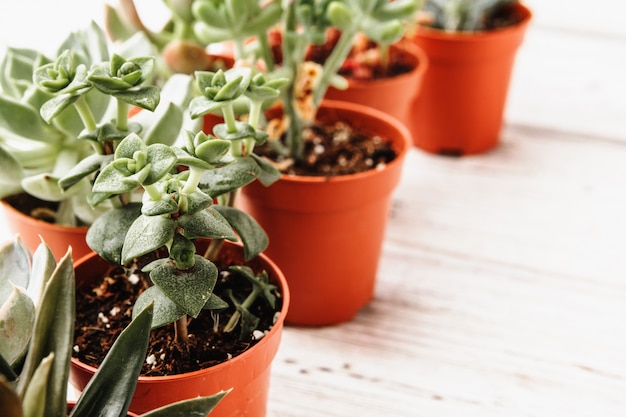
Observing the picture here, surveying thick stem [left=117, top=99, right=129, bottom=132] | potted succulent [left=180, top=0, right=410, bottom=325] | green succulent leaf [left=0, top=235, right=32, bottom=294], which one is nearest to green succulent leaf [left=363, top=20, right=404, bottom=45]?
potted succulent [left=180, top=0, right=410, bottom=325]

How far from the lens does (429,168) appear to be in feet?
4.92

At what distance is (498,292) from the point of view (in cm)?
114

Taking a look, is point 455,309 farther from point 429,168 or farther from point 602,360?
point 429,168

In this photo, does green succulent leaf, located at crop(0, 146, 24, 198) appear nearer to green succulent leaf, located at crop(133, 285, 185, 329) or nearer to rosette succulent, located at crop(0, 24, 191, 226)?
rosette succulent, located at crop(0, 24, 191, 226)

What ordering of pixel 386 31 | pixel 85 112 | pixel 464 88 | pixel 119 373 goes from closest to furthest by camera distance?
1. pixel 119 373
2. pixel 85 112
3. pixel 386 31
4. pixel 464 88

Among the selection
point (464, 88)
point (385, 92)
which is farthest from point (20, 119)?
point (464, 88)

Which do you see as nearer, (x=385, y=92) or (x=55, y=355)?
(x=55, y=355)

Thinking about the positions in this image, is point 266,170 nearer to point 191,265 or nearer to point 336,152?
point 191,265

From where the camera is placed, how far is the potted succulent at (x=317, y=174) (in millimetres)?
952

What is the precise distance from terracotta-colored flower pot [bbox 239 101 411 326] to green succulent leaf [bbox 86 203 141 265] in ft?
0.93

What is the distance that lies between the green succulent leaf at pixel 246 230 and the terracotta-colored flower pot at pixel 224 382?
0.07 metres

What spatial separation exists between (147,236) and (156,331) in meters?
0.19

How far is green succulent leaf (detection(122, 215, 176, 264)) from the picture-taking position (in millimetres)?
565

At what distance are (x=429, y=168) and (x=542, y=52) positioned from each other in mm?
738
